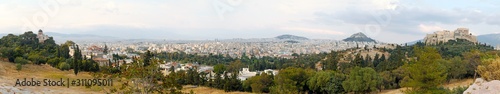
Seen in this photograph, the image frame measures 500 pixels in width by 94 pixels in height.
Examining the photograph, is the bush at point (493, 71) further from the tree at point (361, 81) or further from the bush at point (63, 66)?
the bush at point (63, 66)

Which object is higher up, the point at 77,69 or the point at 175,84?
the point at 175,84

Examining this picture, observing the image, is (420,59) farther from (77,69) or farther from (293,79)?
(77,69)

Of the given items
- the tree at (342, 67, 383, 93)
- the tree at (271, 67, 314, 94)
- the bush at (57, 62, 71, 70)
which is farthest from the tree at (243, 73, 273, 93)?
the bush at (57, 62, 71, 70)

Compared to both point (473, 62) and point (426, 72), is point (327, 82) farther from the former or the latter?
point (426, 72)

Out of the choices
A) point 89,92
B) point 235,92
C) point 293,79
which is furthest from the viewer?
point 235,92

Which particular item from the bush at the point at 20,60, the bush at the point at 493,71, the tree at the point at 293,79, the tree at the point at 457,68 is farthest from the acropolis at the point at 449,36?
the bush at the point at 20,60

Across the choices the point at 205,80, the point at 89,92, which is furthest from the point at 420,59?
the point at 205,80
